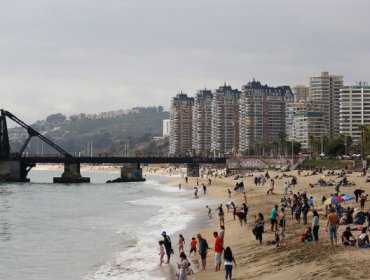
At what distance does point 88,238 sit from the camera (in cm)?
4238

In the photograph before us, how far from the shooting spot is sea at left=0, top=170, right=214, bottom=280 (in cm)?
2969

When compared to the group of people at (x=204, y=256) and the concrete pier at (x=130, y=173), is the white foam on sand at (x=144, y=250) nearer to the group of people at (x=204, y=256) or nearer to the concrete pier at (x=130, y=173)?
the group of people at (x=204, y=256)

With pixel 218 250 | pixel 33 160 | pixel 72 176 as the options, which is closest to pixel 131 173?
pixel 72 176

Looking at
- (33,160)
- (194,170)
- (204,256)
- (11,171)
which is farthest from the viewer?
(194,170)

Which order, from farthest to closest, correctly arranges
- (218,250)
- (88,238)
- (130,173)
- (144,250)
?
(130,173) < (88,238) < (144,250) < (218,250)

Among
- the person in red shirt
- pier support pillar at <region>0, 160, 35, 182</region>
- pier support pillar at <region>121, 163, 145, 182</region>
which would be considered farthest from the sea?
pier support pillar at <region>121, 163, 145, 182</region>

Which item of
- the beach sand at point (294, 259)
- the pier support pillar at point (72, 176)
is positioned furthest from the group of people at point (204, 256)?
the pier support pillar at point (72, 176)

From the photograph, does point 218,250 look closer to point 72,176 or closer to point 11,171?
point 11,171

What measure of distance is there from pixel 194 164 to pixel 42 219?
104 m

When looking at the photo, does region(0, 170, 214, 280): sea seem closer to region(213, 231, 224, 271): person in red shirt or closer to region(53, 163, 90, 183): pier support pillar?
region(213, 231, 224, 271): person in red shirt

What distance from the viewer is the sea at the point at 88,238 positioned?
97.4 ft

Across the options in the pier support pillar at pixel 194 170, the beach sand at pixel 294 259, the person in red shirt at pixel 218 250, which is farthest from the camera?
the pier support pillar at pixel 194 170

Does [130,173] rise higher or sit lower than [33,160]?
lower

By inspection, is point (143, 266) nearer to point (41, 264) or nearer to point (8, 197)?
point (41, 264)
